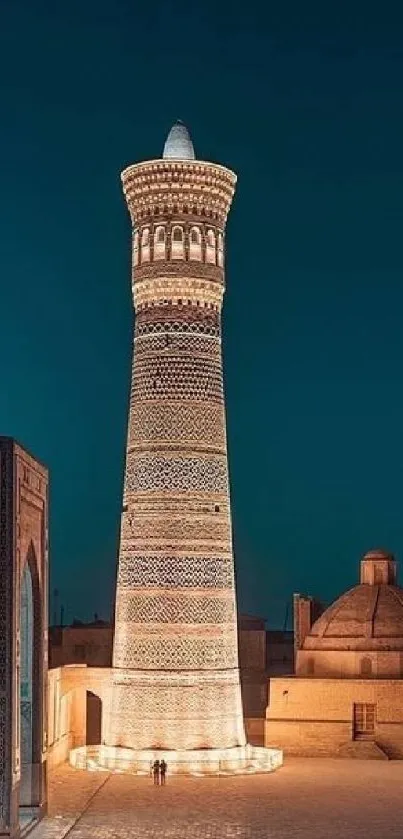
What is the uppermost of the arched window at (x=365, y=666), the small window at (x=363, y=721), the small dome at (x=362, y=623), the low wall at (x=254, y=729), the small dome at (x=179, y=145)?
the small dome at (x=179, y=145)

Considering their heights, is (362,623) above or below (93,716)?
above

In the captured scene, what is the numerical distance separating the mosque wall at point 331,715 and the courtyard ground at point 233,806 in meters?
1.58

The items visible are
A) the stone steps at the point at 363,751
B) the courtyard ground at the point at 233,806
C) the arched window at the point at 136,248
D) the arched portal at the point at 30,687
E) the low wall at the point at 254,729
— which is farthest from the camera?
the low wall at the point at 254,729

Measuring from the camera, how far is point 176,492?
20797 millimetres

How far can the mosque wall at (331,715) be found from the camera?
23094 millimetres

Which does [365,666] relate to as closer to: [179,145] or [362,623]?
[362,623]

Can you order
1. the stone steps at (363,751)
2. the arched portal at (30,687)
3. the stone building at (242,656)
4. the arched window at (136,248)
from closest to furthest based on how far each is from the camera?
the arched portal at (30,687)
the arched window at (136,248)
the stone steps at (363,751)
the stone building at (242,656)

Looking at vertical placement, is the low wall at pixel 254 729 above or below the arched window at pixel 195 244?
below

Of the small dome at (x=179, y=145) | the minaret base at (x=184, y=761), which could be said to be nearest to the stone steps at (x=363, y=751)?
the minaret base at (x=184, y=761)

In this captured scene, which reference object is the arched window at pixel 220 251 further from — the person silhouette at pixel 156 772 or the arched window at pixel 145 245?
the person silhouette at pixel 156 772

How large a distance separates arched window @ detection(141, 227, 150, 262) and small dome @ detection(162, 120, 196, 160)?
3.83 feet

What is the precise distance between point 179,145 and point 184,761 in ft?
29.2

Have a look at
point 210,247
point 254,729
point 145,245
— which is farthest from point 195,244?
point 254,729

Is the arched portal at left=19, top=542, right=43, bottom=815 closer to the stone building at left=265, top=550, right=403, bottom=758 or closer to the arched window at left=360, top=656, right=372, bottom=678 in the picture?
the stone building at left=265, top=550, right=403, bottom=758
